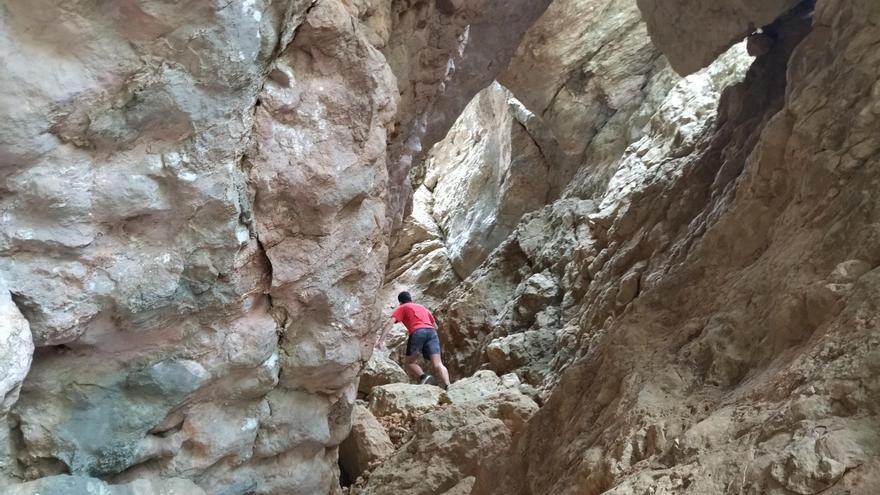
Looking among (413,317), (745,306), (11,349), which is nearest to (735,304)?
(745,306)

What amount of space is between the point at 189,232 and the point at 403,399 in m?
4.48

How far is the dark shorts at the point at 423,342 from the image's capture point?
8641mm

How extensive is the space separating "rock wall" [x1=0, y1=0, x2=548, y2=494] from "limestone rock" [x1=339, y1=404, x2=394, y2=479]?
1.66 meters

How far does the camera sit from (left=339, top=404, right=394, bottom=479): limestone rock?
641 centimetres

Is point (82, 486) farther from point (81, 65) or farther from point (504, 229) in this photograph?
point (504, 229)

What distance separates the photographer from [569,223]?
10.2 metres

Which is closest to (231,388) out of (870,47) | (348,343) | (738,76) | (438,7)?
(348,343)

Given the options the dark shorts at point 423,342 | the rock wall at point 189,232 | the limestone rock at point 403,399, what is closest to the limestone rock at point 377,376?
the dark shorts at point 423,342

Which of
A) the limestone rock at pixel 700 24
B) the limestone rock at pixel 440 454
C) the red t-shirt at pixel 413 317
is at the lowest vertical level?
the limestone rock at pixel 440 454

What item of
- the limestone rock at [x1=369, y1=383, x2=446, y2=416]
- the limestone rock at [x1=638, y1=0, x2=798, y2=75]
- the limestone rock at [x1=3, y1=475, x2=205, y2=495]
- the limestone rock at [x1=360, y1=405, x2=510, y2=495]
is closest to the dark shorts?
the limestone rock at [x1=369, y1=383, x2=446, y2=416]

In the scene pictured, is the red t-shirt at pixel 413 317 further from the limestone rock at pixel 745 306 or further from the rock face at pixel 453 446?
the rock face at pixel 453 446

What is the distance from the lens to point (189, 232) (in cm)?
343

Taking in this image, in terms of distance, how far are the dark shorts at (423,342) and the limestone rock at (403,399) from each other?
0.86 meters

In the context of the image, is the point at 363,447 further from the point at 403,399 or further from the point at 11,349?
the point at 11,349
